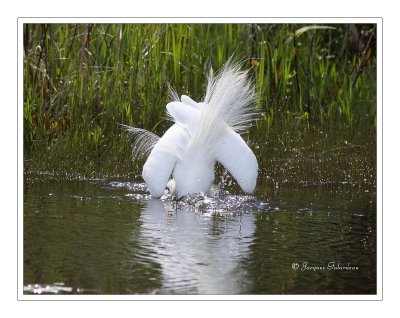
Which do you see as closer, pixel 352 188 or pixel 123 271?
pixel 123 271

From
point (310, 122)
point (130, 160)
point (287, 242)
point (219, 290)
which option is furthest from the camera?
point (310, 122)

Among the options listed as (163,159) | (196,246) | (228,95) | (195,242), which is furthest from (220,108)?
(196,246)

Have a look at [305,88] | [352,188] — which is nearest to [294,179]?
[352,188]

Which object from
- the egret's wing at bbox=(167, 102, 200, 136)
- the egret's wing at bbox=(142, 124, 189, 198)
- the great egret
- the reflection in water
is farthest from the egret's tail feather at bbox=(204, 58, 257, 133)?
the reflection in water

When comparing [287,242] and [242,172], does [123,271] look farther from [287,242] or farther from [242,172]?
[242,172]

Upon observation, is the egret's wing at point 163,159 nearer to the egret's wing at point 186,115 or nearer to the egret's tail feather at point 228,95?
the egret's wing at point 186,115

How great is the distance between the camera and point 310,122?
38.9 ft

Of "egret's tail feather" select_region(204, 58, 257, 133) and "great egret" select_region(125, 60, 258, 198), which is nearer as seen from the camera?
"great egret" select_region(125, 60, 258, 198)

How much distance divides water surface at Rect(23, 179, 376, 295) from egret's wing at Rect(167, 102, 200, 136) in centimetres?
62

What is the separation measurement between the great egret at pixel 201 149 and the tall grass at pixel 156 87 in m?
1.63

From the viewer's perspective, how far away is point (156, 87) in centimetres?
1134

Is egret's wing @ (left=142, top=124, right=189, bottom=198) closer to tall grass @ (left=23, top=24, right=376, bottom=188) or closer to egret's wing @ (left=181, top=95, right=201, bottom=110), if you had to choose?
egret's wing @ (left=181, top=95, right=201, bottom=110)

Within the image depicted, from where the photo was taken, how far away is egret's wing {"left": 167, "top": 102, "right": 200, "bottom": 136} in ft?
28.4
